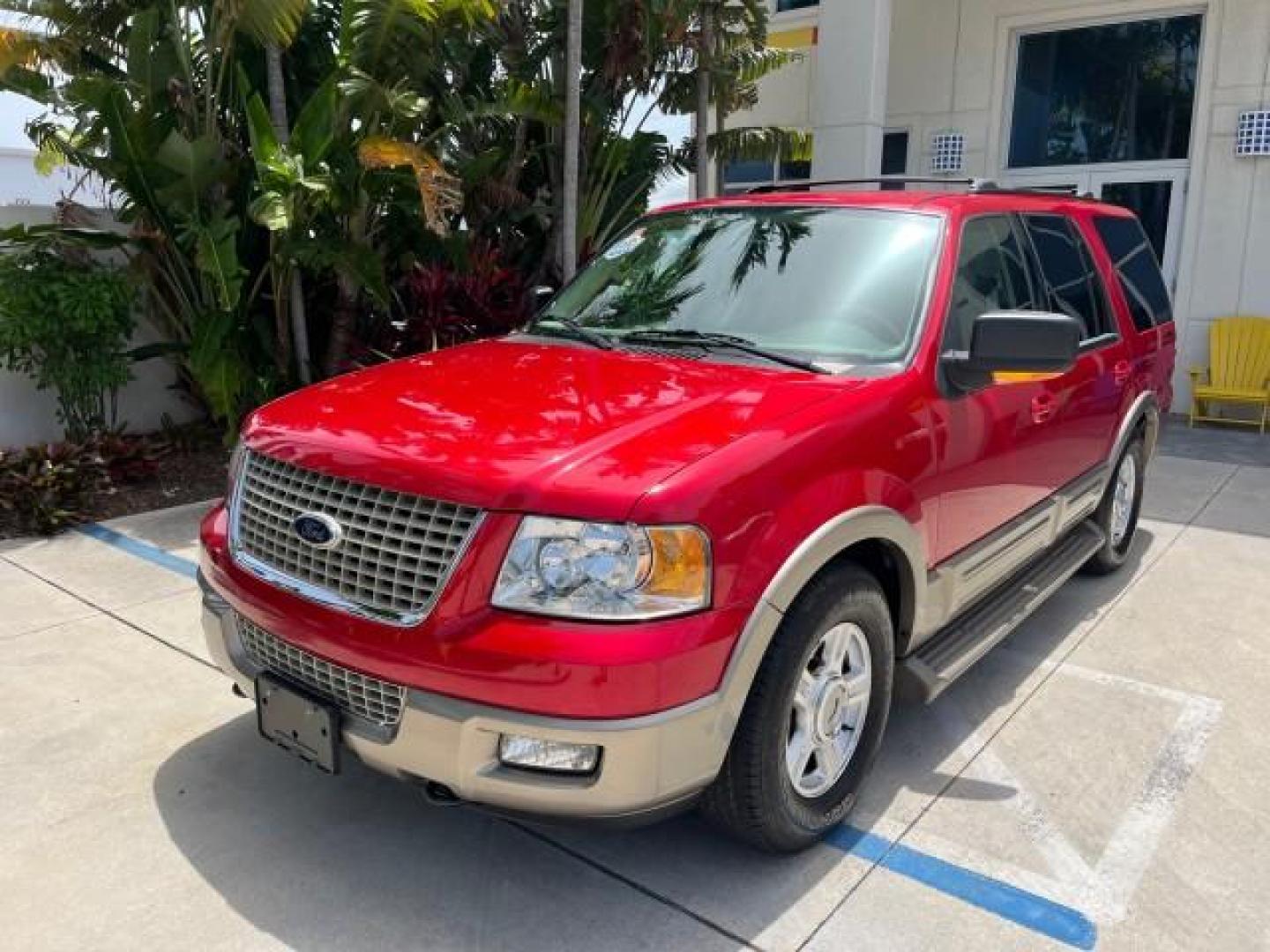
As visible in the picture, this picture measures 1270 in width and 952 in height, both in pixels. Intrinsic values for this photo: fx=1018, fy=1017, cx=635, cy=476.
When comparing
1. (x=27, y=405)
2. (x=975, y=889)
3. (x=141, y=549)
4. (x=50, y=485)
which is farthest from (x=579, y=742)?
(x=27, y=405)

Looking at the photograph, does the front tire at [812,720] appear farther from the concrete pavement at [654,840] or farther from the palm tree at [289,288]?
the palm tree at [289,288]

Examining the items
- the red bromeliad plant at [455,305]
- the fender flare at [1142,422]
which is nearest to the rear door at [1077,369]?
the fender flare at [1142,422]

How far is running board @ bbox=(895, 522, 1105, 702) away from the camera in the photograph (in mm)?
3381

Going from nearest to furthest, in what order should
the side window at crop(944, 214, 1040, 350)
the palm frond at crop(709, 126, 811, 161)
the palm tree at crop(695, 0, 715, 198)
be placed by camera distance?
the side window at crop(944, 214, 1040, 350) < the palm tree at crop(695, 0, 715, 198) < the palm frond at crop(709, 126, 811, 161)

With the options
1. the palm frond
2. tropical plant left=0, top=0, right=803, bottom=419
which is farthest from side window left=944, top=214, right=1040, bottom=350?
the palm frond

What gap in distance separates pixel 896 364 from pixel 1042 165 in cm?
952

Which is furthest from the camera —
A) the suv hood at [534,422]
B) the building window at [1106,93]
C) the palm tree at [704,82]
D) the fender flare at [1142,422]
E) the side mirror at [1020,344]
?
the building window at [1106,93]

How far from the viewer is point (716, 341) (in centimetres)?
346

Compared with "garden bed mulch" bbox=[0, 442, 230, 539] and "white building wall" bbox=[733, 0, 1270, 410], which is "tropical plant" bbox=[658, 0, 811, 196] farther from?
"garden bed mulch" bbox=[0, 442, 230, 539]

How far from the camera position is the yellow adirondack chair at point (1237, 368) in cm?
994

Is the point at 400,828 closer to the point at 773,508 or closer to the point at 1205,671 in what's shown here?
the point at 773,508

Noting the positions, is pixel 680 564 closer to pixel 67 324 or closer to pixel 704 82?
pixel 67 324

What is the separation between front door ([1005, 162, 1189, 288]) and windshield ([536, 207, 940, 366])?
7.74 m

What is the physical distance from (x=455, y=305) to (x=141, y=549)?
10.6ft
